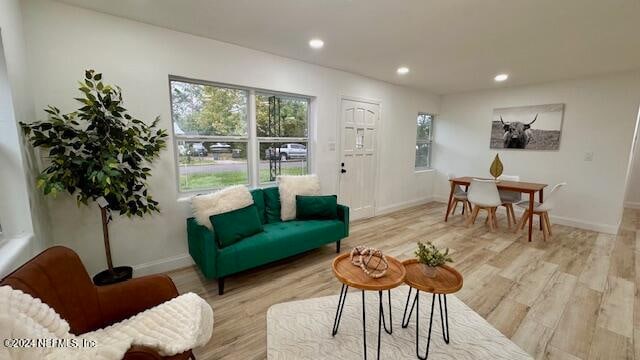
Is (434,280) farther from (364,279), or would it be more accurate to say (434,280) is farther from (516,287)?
(516,287)

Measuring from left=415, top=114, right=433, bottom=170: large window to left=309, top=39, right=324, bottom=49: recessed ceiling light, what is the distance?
3.46 metres

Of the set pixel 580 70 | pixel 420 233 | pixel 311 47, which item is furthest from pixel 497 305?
pixel 580 70

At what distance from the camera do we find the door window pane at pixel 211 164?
2.85 metres

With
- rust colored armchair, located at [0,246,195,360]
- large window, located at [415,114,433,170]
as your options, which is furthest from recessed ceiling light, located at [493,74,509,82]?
rust colored armchair, located at [0,246,195,360]

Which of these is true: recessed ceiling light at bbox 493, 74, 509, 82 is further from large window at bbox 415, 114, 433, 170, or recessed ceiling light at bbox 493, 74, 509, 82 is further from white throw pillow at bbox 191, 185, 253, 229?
white throw pillow at bbox 191, 185, 253, 229

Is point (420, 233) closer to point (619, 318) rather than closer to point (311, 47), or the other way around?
point (619, 318)

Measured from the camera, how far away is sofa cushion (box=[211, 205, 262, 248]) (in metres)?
2.37

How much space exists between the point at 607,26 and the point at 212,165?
13.5ft

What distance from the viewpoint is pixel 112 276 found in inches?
85.0

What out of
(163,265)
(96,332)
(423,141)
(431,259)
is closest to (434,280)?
(431,259)

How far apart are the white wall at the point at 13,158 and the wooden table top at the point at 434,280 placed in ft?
7.96

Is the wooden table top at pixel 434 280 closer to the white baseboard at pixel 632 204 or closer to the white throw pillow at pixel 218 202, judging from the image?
the white throw pillow at pixel 218 202

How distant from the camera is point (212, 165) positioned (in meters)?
3.03

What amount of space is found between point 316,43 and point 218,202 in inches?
78.7
